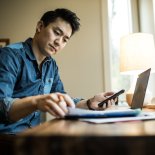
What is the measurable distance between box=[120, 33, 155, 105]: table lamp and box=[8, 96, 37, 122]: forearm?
97 cm

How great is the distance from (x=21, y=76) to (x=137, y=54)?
85cm

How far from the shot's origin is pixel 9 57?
1119 millimetres

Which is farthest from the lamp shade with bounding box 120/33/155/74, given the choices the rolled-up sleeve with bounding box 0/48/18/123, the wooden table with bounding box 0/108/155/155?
the wooden table with bounding box 0/108/155/155

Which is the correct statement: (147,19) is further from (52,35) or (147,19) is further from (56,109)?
(56,109)

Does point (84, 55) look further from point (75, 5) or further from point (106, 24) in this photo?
point (75, 5)

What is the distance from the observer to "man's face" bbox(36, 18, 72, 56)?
1.41 meters

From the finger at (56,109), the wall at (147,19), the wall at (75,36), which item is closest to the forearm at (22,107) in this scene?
the finger at (56,109)

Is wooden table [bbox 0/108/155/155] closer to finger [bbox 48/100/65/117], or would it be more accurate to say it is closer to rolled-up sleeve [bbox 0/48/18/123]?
finger [bbox 48/100/65/117]

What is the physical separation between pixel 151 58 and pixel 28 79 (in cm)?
90

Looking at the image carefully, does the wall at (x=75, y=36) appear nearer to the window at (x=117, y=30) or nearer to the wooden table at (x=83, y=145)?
the window at (x=117, y=30)

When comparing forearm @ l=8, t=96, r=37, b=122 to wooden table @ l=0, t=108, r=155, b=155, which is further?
forearm @ l=8, t=96, r=37, b=122

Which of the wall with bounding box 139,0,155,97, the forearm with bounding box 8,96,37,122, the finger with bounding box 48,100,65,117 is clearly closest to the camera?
the finger with bounding box 48,100,65,117

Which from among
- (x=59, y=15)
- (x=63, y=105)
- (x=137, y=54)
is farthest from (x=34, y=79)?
(x=137, y=54)

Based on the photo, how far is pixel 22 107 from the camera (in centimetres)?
78
